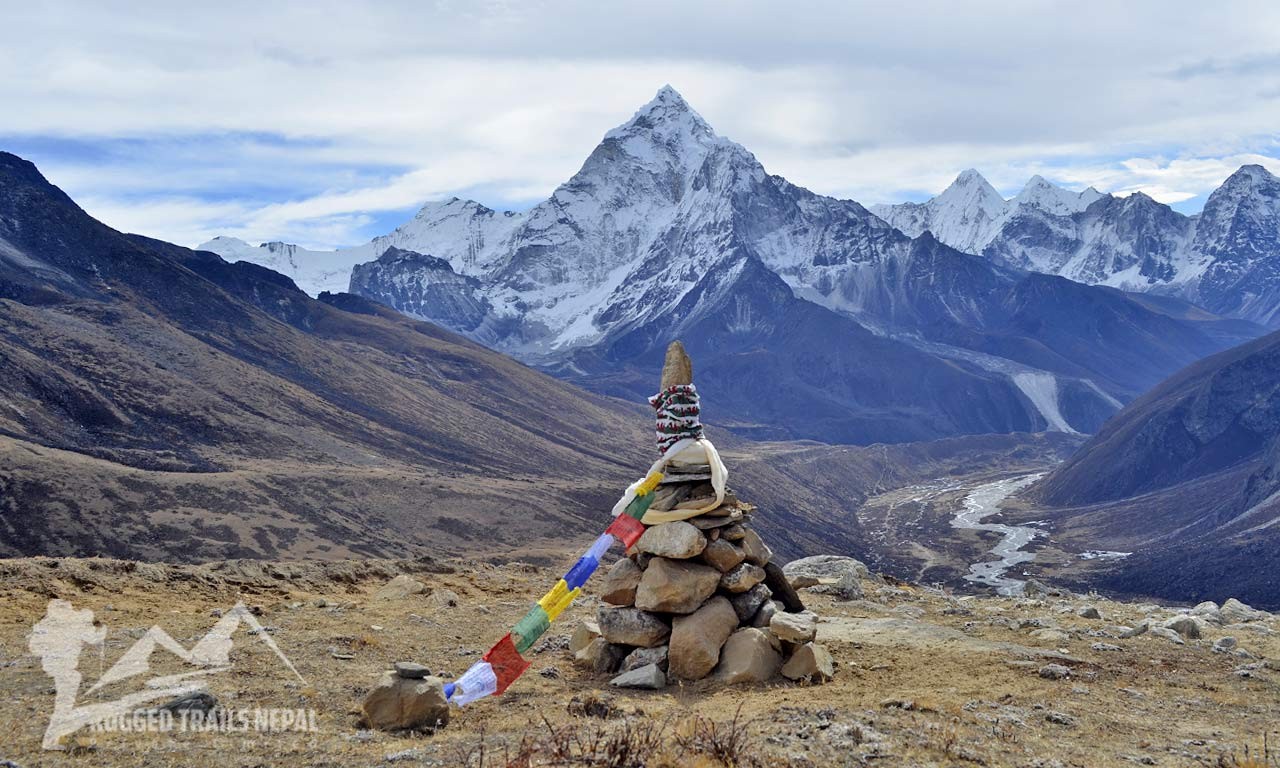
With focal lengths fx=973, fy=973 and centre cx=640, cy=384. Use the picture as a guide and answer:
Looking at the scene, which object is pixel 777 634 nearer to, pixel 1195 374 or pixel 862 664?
pixel 862 664

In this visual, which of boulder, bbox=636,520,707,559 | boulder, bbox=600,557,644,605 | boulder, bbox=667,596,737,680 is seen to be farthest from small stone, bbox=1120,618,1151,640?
boulder, bbox=600,557,644,605

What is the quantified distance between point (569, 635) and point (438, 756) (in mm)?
9192

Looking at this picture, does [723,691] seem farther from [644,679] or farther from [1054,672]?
[1054,672]

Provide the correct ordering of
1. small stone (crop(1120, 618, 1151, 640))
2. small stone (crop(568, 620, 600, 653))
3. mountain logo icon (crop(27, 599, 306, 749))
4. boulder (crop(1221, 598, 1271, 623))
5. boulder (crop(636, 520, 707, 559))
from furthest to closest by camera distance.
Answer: boulder (crop(1221, 598, 1271, 623))
small stone (crop(1120, 618, 1151, 640))
small stone (crop(568, 620, 600, 653))
boulder (crop(636, 520, 707, 559))
mountain logo icon (crop(27, 599, 306, 749))

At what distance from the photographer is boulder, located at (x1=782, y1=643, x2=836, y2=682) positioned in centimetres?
1609

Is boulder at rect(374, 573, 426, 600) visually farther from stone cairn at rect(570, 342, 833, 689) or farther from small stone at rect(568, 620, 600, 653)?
stone cairn at rect(570, 342, 833, 689)

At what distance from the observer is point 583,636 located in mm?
19031

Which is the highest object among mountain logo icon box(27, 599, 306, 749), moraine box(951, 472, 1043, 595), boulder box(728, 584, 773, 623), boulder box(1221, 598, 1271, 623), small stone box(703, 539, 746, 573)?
small stone box(703, 539, 746, 573)

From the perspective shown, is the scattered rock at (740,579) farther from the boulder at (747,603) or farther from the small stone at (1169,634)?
the small stone at (1169,634)

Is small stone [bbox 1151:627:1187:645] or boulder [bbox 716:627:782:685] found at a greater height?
boulder [bbox 716:627:782:685]

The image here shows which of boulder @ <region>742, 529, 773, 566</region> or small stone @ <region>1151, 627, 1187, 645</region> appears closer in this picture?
boulder @ <region>742, 529, 773, 566</region>

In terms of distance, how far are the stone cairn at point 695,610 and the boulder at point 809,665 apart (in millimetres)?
17

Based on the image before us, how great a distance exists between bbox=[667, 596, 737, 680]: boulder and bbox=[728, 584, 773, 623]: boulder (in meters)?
0.40

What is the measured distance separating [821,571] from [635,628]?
14.0m
